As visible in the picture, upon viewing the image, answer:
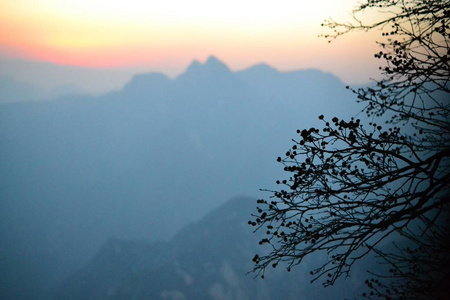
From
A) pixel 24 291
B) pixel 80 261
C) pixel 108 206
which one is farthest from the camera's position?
pixel 108 206

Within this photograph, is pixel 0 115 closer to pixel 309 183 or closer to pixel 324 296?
pixel 324 296

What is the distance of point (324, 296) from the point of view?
285ft

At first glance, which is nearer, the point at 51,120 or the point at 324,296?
the point at 324,296

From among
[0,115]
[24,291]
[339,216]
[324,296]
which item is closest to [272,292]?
[324,296]

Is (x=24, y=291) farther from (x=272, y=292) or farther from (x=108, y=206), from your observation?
(x=272, y=292)

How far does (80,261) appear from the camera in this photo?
503ft

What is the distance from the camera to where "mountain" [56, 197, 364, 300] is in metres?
99.4

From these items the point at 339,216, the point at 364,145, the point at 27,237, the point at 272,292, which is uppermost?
the point at 27,237

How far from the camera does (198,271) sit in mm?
109562

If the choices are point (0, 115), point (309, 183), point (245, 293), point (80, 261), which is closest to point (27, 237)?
point (80, 261)

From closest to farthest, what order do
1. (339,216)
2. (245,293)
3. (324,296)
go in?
(339,216), (324,296), (245,293)

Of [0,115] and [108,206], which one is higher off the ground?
[0,115]

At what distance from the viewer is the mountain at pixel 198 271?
326 feet

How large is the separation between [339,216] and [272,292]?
103498mm
